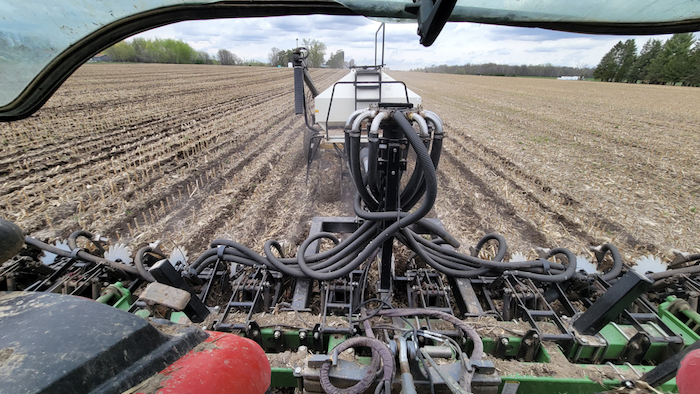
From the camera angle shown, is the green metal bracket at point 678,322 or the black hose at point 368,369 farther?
the green metal bracket at point 678,322

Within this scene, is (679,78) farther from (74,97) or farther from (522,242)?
(74,97)

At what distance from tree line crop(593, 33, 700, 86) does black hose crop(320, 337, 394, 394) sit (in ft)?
233

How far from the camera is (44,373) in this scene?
0.84 metres

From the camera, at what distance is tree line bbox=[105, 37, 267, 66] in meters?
65.6

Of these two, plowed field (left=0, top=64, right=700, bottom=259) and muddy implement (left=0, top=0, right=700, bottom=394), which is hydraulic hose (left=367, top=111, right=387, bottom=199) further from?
plowed field (left=0, top=64, right=700, bottom=259)

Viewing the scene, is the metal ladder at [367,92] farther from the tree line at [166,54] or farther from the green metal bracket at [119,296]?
the tree line at [166,54]

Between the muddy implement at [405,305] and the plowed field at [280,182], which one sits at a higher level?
the muddy implement at [405,305]

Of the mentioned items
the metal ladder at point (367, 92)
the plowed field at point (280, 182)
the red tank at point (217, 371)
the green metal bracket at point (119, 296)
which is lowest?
the plowed field at point (280, 182)

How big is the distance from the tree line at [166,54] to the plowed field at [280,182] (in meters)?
66.3

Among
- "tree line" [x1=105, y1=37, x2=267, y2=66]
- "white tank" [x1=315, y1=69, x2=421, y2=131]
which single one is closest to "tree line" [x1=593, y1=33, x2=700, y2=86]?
"white tank" [x1=315, y1=69, x2=421, y2=131]

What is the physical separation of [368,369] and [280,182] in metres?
6.64

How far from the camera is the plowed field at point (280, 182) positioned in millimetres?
5824

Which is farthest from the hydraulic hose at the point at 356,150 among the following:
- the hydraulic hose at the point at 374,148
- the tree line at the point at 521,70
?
the tree line at the point at 521,70

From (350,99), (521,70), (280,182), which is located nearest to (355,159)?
(350,99)
